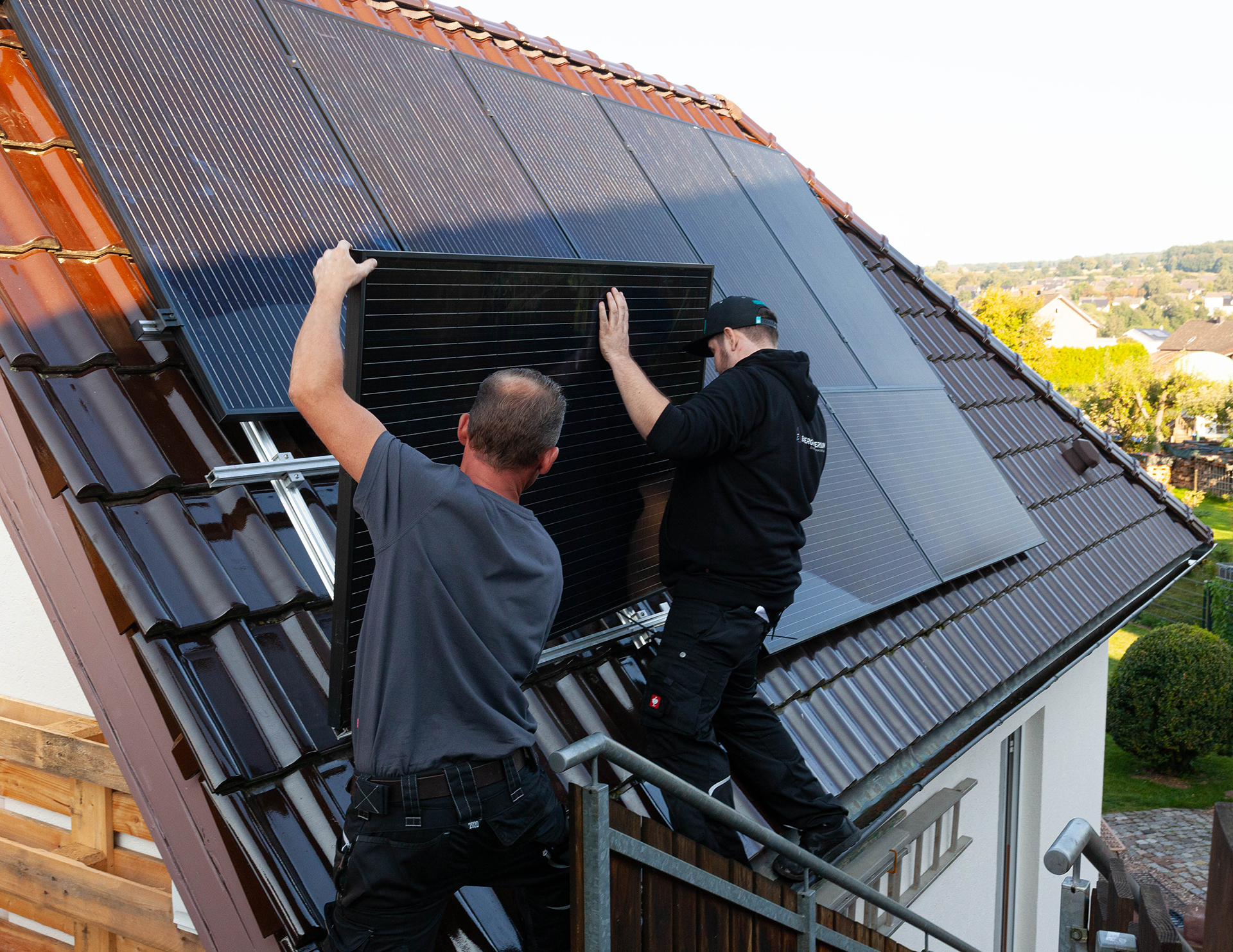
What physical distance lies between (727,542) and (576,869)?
5.07 ft

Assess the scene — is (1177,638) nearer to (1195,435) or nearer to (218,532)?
(218,532)

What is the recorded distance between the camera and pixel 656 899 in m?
2.62

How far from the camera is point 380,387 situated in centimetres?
265

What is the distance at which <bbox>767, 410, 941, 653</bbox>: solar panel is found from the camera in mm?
4910

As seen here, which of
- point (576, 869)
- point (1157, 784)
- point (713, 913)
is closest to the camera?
point (576, 869)

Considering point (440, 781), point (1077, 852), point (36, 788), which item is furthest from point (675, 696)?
point (36, 788)

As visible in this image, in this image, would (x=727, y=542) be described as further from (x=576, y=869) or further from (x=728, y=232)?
(x=728, y=232)

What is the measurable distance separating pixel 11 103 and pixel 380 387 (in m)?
2.05

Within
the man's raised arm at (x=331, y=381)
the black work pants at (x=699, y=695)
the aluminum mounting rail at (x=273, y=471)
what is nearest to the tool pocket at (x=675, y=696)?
the black work pants at (x=699, y=695)

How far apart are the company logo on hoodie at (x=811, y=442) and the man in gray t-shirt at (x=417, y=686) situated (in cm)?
153

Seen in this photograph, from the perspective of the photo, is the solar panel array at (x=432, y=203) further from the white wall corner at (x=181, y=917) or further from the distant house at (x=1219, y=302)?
the distant house at (x=1219, y=302)

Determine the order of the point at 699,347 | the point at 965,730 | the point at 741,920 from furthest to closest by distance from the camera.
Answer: the point at 965,730
the point at 699,347
the point at 741,920

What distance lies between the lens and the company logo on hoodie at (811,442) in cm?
375

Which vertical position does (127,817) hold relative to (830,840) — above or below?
below
